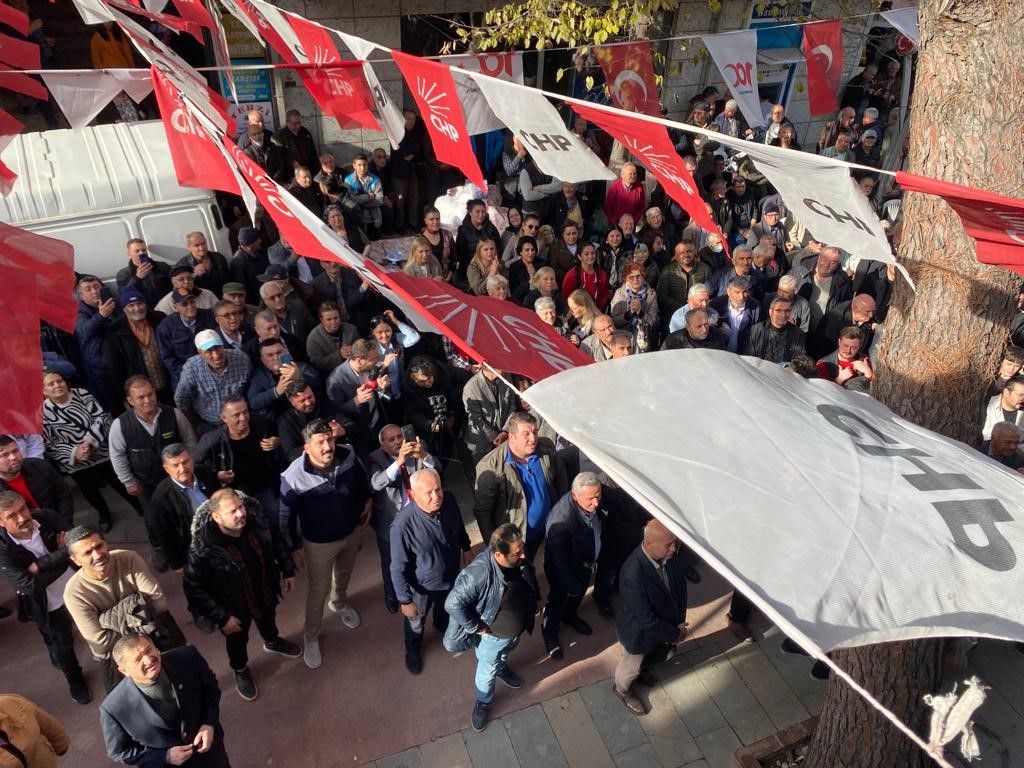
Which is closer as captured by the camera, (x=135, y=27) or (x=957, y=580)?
(x=957, y=580)

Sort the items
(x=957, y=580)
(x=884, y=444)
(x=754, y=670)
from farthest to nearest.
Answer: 1. (x=754, y=670)
2. (x=884, y=444)
3. (x=957, y=580)

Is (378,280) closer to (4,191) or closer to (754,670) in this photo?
(4,191)

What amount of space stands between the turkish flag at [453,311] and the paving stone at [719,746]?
2978 millimetres

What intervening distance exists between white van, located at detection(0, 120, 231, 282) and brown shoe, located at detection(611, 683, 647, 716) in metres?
5.94

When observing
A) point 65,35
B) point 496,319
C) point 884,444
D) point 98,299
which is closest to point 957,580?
point 884,444

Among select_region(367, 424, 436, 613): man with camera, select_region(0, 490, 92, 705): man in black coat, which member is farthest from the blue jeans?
select_region(0, 490, 92, 705): man in black coat

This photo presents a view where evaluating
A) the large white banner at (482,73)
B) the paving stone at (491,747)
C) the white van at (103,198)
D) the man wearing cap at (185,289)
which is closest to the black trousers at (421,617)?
the paving stone at (491,747)

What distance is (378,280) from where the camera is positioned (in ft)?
10.9

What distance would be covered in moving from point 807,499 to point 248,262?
6.86 m

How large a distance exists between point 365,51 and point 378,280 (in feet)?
12.3

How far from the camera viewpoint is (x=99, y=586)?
4250 millimetres

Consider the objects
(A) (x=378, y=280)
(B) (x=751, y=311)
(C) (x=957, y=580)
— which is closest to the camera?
(C) (x=957, y=580)

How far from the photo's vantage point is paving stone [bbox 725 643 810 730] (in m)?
5.14

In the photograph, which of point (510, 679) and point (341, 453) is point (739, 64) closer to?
point (341, 453)
